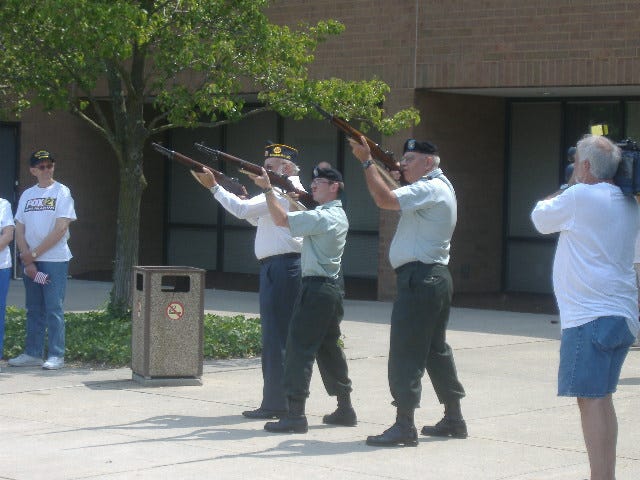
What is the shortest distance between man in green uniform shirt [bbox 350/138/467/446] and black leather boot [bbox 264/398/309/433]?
1.80 ft

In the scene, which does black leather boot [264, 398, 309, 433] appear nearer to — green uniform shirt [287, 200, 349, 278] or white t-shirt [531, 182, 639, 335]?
green uniform shirt [287, 200, 349, 278]

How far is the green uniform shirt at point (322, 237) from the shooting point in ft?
25.8

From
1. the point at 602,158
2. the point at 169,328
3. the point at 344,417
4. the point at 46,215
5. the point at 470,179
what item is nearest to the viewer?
the point at 602,158

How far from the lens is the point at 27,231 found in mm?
10719

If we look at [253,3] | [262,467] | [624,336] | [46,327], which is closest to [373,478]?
[262,467]

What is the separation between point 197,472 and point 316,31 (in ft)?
21.6

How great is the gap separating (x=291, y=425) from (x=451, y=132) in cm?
1065

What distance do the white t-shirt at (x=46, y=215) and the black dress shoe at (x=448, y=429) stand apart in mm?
4062

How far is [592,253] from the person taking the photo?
6098 mm

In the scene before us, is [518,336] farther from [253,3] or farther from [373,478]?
[373,478]

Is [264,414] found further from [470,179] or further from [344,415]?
[470,179]

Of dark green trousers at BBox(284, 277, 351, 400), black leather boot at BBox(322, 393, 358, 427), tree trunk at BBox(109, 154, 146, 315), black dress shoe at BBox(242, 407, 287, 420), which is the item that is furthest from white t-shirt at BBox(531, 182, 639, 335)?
tree trunk at BBox(109, 154, 146, 315)

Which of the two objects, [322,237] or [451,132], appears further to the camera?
[451,132]

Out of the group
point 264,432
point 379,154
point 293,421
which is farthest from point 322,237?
point 264,432
